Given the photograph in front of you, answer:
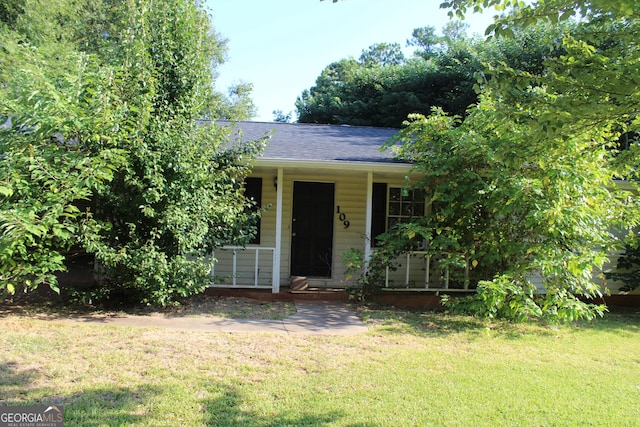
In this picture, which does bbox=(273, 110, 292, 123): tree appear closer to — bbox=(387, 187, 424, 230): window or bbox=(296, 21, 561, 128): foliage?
bbox=(296, 21, 561, 128): foliage

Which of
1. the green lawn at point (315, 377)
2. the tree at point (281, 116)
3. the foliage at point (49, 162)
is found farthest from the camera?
the tree at point (281, 116)

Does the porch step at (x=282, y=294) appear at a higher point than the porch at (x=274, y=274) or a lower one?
lower

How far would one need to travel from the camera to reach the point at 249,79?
29484 millimetres

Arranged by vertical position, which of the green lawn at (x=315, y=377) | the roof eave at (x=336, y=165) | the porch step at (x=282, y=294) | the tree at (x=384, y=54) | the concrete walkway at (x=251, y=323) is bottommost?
the porch step at (x=282, y=294)

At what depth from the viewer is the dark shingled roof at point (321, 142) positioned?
25.9 feet

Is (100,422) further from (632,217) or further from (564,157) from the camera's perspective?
(632,217)

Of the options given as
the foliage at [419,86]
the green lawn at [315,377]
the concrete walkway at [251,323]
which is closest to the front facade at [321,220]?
the concrete walkway at [251,323]

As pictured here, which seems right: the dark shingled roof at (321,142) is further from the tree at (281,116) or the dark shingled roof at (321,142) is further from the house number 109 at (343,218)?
the tree at (281,116)

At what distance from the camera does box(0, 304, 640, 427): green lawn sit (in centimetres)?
351

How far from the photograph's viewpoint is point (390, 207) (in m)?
9.25

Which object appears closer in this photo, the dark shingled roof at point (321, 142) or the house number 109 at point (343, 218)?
the dark shingled roof at point (321, 142)

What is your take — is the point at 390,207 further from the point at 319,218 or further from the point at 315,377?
the point at 315,377

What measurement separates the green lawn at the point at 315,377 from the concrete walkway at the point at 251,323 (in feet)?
0.95

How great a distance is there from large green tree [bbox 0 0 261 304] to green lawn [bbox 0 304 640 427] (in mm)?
978
